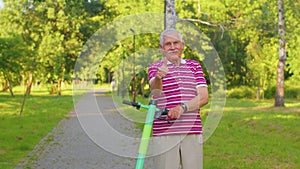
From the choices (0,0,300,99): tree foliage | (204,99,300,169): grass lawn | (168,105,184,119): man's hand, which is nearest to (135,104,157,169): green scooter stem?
(168,105,184,119): man's hand

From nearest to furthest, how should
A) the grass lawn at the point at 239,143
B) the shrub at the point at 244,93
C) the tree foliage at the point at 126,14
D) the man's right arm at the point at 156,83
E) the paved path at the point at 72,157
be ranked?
the man's right arm at the point at 156,83 < the paved path at the point at 72,157 < the grass lawn at the point at 239,143 < the tree foliage at the point at 126,14 < the shrub at the point at 244,93

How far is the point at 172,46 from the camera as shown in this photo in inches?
168

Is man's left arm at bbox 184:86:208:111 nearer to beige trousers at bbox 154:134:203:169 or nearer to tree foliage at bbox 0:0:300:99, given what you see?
beige trousers at bbox 154:134:203:169

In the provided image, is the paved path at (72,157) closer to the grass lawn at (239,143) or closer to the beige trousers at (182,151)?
the grass lawn at (239,143)

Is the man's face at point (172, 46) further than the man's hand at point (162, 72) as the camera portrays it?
Yes

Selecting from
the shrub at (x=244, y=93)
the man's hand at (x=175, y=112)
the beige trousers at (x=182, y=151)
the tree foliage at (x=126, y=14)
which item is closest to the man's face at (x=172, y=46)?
the man's hand at (x=175, y=112)

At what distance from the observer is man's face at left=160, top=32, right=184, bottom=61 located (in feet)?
14.0

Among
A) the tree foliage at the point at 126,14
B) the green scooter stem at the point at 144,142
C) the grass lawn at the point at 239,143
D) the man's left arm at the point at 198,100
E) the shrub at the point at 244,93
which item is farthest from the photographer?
the shrub at the point at 244,93

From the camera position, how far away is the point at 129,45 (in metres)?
6.38

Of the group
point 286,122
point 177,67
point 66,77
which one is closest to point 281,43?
point 286,122

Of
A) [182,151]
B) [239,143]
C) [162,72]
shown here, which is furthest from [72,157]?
[162,72]

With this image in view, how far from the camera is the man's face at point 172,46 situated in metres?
4.26

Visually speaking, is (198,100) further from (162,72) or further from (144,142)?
(144,142)

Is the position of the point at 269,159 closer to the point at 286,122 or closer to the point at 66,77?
the point at 286,122
